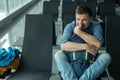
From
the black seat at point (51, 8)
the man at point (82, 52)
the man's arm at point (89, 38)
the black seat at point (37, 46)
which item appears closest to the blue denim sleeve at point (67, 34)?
the man at point (82, 52)

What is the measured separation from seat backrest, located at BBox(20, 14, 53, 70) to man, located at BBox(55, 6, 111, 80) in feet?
1.21

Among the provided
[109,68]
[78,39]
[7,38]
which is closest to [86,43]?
[78,39]

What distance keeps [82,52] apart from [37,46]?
651mm

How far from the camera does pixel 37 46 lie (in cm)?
275

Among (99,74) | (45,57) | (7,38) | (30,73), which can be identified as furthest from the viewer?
(7,38)

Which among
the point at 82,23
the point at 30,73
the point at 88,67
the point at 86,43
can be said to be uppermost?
the point at 82,23

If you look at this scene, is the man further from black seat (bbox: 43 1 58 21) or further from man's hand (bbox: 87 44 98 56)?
black seat (bbox: 43 1 58 21)

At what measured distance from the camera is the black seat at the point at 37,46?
8.84ft

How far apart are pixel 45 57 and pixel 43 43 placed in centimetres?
17

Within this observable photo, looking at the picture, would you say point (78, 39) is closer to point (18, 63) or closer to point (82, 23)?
point (82, 23)

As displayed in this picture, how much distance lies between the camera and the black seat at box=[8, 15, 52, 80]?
2.69 meters

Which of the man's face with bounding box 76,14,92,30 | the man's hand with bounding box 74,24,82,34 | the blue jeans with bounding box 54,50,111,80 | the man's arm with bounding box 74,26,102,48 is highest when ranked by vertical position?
the man's face with bounding box 76,14,92,30

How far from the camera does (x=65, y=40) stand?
2391mm

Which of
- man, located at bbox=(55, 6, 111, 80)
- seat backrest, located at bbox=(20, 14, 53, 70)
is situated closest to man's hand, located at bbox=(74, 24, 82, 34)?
man, located at bbox=(55, 6, 111, 80)
